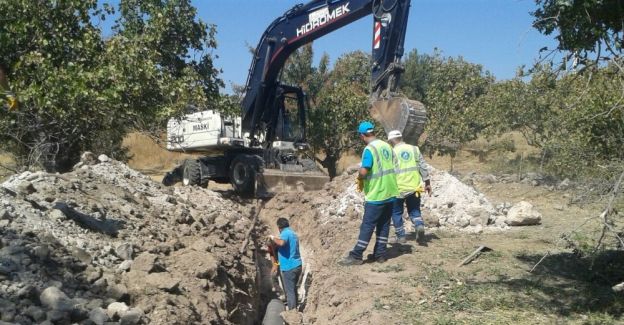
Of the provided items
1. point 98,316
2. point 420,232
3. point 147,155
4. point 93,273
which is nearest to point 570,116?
point 420,232

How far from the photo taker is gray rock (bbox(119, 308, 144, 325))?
4.57 meters

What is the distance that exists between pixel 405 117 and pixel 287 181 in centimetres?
545

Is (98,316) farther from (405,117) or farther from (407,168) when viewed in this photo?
(405,117)

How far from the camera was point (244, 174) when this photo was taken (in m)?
14.4

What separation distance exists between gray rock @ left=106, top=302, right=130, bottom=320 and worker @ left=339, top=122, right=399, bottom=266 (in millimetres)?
3287

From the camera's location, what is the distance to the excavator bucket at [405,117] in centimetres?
883

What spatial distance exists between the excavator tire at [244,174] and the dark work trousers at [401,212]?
19.9 feet

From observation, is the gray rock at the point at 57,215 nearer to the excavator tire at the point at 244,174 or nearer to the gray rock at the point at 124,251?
the gray rock at the point at 124,251

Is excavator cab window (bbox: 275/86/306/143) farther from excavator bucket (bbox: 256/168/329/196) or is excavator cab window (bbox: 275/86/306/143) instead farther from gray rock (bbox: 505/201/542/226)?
gray rock (bbox: 505/201/542/226)

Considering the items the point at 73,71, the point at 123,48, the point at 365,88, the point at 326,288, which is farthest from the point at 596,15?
the point at 365,88

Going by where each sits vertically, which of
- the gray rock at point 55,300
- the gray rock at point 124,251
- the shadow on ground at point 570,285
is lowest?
the shadow on ground at point 570,285

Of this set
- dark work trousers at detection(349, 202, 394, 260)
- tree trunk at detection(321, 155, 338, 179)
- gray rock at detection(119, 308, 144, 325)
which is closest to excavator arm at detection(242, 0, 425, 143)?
dark work trousers at detection(349, 202, 394, 260)

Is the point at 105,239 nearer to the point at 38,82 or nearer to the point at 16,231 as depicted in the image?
the point at 16,231

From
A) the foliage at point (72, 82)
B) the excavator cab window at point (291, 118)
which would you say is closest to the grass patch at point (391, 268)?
the foliage at point (72, 82)
